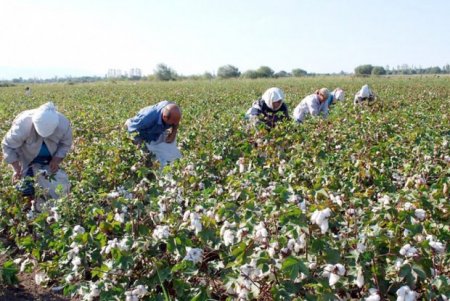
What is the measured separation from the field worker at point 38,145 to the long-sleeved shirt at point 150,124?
612mm

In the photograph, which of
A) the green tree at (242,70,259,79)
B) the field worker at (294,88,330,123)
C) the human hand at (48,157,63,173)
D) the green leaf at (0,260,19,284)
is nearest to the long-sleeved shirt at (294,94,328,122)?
the field worker at (294,88,330,123)

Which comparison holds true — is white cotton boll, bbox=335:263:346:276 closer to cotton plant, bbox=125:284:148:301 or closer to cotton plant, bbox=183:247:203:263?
cotton plant, bbox=183:247:203:263

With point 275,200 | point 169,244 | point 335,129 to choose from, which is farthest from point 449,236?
point 335,129

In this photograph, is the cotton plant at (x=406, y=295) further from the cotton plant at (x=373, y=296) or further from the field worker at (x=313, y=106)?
the field worker at (x=313, y=106)

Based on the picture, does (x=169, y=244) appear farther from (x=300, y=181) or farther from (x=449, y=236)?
(x=300, y=181)

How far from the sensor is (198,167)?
3.89 metres

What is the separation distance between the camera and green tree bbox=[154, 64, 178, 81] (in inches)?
2514

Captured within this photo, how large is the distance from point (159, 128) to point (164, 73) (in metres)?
62.7

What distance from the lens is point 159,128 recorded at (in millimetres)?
4648

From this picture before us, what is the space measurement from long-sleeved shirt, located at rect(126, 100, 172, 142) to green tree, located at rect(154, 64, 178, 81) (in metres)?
58.7

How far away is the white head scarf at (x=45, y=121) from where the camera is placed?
3.89 m

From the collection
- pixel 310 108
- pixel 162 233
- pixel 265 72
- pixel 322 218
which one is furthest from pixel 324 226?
pixel 265 72

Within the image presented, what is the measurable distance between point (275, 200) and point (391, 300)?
667 mm

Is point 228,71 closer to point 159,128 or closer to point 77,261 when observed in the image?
point 159,128
